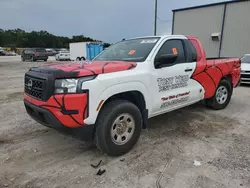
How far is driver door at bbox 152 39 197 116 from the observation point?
137 inches

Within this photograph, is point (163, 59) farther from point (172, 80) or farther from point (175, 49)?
point (175, 49)

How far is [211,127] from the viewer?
429cm

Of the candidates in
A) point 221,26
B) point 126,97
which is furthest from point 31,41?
point 126,97

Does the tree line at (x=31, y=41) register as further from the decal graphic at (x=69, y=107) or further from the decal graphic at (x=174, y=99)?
the decal graphic at (x=69, y=107)

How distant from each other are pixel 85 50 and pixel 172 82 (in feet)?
82.3

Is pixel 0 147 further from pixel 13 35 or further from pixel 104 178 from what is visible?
pixel 13 35

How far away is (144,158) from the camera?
3.06 m

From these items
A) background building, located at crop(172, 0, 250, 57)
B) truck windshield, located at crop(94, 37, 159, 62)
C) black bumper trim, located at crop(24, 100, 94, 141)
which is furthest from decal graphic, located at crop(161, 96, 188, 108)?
background building, located at crop(172, 0, 250, 57)

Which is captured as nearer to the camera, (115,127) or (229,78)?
(115,127)

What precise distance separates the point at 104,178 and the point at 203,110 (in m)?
3.81

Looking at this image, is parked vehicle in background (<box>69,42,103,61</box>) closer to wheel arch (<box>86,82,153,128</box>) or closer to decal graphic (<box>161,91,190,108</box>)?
decal graphic (<box>161,91,190,108</box>)

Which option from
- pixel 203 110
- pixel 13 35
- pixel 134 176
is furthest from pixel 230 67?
pixel 13 35

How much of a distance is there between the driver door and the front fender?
0.64 feet

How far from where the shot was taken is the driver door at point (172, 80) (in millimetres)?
3477
